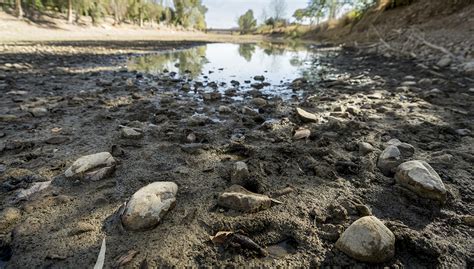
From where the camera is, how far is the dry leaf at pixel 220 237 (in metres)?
1.36

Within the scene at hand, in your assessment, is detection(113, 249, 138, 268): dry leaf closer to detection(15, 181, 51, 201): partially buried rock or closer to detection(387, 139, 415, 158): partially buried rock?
detection(15, 181, 51, 201): partially buried rock

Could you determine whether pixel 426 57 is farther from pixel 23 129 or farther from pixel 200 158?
pixel 23 129

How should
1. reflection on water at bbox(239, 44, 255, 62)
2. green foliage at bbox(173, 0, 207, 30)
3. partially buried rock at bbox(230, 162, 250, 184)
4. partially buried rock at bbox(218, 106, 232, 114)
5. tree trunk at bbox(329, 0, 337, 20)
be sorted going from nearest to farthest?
partially buried rock at bbox(230, 162, 250, 184) < partially buried rock at bbox(218, 106, 232, 114) < reflection on water at bbox(239, 44, 255, 62) < tree trunk at bbox(329, 0, 337, 20) < green foliage at bbox(173, 0, 207, 30)

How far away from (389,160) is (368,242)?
1068 millimetres

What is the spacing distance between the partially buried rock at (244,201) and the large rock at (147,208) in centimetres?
31

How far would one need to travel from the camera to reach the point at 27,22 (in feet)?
87.8

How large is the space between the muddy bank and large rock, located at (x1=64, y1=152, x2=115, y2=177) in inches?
2.6

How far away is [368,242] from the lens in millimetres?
1234

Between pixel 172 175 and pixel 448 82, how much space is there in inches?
213

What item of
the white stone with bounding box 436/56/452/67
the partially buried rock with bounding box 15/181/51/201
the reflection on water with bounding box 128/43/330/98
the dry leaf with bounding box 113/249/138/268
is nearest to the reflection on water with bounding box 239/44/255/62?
the reflection on water with bounding box 128/43/330/98

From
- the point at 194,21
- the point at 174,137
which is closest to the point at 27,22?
the point at 174,137

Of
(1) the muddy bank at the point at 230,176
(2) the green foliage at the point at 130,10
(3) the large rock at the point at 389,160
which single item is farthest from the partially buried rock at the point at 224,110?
(2) the green foliage at the point at 130,10

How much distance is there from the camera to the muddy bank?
51.8 inches

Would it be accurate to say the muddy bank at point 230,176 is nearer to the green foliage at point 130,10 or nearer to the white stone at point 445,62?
the white stone at point 445,62
